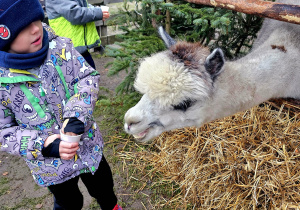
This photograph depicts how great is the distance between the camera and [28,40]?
5.22 feet

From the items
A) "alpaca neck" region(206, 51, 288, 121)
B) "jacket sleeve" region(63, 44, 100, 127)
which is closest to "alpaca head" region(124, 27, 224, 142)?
"alpaca neck" region(206, 51, 288, 121)

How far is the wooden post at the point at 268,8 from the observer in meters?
2.03

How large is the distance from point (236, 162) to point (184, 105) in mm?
1155

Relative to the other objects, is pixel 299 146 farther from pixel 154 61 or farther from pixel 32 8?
pixel 32 8

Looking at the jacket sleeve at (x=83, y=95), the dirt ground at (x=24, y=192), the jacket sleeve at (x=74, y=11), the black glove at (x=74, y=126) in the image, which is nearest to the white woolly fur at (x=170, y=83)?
the jacket sleeve at (x=83, y=95)

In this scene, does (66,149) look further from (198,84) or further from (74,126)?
(198,84)

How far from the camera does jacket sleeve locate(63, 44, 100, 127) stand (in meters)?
1.73

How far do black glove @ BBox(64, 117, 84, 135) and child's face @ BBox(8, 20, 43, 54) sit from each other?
523mm

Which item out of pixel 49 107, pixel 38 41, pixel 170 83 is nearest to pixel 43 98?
pixel 49 107

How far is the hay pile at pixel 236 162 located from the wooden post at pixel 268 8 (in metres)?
1.24

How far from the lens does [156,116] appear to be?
1946mm

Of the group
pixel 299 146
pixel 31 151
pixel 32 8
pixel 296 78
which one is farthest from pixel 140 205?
pixel 32 8

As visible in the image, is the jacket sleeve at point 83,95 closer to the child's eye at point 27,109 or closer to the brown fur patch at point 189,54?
the child's eye at point 27,109

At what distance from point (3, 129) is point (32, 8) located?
803mm
